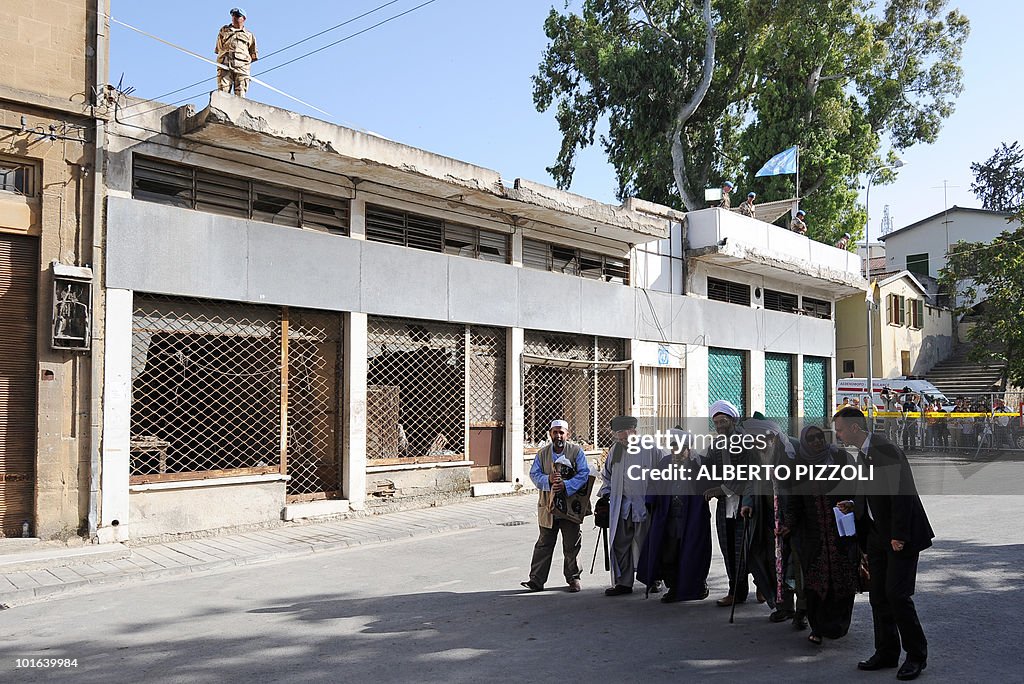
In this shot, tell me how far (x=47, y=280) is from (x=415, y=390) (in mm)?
5695

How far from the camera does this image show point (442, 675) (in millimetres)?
5215

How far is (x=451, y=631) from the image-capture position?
629 centimetres

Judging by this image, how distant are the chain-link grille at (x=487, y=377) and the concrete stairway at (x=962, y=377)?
27.5 metres

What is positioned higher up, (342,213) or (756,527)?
(342,213)

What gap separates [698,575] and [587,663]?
6.92 ft

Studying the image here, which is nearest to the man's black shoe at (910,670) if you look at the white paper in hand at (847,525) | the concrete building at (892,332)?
the white paper in hand at (847,525)

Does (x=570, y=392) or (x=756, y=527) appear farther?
(x=570, y=392)

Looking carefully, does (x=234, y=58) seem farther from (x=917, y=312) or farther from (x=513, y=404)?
(x=917, y=312)

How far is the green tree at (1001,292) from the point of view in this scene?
25.0m

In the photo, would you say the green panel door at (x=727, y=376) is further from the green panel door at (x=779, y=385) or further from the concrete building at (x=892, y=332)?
the concrete building at (x=892, y=332)

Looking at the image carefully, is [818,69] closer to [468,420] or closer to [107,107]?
[468,420]

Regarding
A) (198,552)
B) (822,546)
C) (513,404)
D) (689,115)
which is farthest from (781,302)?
(822,546)

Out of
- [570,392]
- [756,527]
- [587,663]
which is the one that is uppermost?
[570,392]

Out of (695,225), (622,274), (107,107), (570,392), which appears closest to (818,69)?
(695,225)
